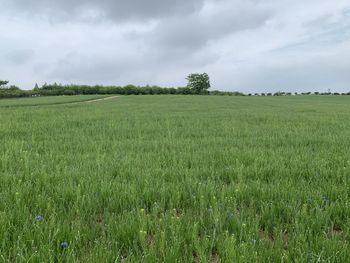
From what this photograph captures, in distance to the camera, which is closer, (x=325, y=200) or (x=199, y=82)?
(x=325, y=200)

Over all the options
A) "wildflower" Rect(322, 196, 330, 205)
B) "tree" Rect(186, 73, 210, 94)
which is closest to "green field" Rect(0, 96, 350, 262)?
"wildflower" Rect(322, 196, 330, 205)

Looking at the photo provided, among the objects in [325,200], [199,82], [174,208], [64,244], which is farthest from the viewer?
[199,82]

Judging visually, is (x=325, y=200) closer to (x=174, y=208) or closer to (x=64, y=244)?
(x=174, y=208)

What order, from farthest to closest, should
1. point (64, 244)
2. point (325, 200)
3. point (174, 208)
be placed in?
point (325, 200) < point (174, 208) < point (64, 244)

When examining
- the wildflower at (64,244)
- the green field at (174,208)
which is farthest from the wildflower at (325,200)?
the wildflower at (64,244)

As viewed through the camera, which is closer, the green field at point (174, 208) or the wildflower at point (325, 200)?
the green field at point (174, 208)

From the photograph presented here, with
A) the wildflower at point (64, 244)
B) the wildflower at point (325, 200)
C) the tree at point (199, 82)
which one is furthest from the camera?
the tree at point (199, 82)

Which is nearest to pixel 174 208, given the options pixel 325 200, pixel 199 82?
pixel 325 200

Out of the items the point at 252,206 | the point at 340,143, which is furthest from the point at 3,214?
the point at 340,143

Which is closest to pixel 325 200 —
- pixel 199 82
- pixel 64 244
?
pixel 64 244

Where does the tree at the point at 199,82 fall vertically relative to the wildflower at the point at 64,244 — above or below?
above

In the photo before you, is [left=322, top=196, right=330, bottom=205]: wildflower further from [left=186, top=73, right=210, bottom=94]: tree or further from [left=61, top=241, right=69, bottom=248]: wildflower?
[left=186, top=73, right=210, bottom=94]: tree

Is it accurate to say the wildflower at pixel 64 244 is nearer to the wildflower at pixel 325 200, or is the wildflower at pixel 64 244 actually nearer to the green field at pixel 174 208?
the green field at pixel 174 208

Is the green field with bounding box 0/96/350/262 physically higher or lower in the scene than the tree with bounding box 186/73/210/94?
lower
